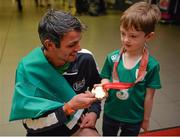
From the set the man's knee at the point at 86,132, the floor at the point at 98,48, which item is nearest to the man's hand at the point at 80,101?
the man's knee at the point at 86,132

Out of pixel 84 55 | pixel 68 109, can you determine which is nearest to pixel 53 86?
pixel 68 109

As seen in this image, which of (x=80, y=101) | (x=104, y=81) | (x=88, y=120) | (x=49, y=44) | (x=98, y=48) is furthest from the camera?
(x=98, y=48)

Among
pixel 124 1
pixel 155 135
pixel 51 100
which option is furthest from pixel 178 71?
pixel 124 1

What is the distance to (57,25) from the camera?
125cm

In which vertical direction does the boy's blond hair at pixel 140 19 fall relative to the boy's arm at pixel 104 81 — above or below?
above

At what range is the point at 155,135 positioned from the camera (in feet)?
7.36

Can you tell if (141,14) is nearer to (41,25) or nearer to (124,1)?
(41,25)

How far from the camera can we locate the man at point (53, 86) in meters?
1.23

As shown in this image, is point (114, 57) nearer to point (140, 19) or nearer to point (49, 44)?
point (140, 19)

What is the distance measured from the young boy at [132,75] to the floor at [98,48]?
752 millimetres

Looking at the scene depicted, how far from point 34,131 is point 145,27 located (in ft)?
2.36

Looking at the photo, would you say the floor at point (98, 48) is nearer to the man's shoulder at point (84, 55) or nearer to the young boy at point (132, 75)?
the young boy at point (132, 75)

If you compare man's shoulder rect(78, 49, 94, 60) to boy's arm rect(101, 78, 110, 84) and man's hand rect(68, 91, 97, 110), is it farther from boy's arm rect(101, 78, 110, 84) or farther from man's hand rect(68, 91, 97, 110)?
man's hand rect(68, 91, 97, 110)

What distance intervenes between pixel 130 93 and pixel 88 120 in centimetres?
27
